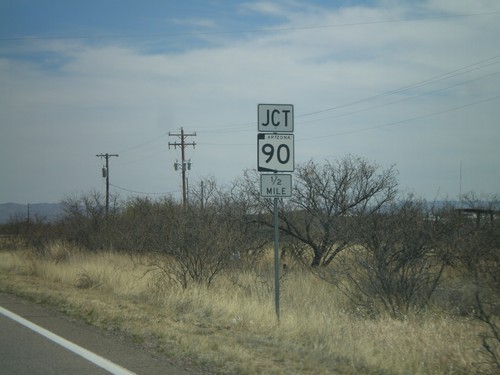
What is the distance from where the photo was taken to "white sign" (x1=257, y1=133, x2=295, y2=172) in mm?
9805

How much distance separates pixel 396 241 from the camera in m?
11.2

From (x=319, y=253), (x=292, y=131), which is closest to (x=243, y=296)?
(x=292, y=131)

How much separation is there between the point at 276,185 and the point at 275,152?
595mm

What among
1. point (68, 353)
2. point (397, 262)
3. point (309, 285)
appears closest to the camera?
point (68, 353)

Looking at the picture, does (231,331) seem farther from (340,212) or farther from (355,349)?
(340,212)

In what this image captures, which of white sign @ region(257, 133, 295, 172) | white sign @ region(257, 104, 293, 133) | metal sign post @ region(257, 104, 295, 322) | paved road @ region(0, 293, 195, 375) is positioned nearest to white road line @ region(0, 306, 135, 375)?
paved road @ region(0, 293, 195, 375)

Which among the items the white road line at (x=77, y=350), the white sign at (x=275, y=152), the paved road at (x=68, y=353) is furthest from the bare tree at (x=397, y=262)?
the white road line at (x=77, y=350)

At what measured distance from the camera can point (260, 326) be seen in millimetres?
9414

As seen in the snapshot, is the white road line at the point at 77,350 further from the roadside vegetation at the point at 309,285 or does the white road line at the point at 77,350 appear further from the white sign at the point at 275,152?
the white sign at the point at 275,152

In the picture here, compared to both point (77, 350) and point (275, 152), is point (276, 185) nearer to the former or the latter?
point (275, 152)

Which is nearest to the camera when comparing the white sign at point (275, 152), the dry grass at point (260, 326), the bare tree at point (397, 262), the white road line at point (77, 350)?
the white road line at point (77, 350)

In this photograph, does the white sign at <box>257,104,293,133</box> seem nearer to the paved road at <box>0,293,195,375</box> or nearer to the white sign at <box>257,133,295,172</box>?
the white sign at <box>257,133,295,172</box>

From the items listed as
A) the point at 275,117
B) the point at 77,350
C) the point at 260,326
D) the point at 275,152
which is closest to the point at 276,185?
Answer: the point at 275,152

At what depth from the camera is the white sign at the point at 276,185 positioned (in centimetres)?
984
